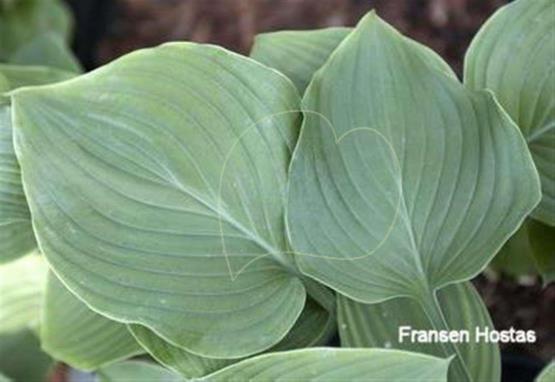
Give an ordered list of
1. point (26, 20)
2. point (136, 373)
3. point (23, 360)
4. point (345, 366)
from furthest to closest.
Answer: point (26, 20)
point (23, 360)
point (136, 373)
point (345, 366)

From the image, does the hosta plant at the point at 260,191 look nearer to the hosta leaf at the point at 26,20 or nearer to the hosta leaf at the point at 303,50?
the hosta leaf at the point at 303,50

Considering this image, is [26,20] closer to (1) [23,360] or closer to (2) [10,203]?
(1) [23,360]

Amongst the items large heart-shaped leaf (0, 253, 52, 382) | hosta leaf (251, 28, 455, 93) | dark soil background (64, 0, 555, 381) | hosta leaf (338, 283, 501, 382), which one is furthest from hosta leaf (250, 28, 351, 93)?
dark soil background (64, 0, 555, 381)

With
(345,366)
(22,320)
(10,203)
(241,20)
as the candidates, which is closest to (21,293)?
(22,320)

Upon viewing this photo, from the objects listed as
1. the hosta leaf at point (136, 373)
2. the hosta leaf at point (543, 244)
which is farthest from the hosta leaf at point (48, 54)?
the hosta leaf at point (543, 244)

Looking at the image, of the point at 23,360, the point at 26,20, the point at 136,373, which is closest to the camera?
the point at 136,373

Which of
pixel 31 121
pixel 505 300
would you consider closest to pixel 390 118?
pixel 31 121

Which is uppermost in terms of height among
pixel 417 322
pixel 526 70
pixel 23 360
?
pixel 526 70

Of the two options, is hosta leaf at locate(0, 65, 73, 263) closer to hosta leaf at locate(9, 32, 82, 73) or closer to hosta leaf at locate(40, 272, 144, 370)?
hosta leaf at locate(40, 272, 144, 370)
